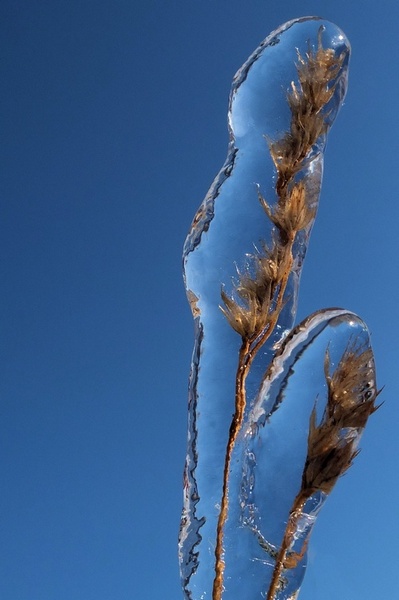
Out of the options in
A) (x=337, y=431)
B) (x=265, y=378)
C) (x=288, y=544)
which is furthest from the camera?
(x=265, y=378)

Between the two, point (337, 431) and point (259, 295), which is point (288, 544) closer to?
point (337, 431)

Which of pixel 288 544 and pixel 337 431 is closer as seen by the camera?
pixel 337 431

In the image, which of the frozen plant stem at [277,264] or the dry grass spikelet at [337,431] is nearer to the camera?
the dry grass spikelet at [337,431]

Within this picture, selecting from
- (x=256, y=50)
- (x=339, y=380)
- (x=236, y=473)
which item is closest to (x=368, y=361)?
(x=339, y=380)

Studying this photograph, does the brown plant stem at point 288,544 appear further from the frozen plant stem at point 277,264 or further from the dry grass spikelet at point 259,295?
the dry grass spikelet at point 259,295

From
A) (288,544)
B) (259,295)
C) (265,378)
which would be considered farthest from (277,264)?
(288,544)

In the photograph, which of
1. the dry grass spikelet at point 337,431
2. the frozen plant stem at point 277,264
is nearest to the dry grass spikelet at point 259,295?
the frozen plant stem at point 277,264

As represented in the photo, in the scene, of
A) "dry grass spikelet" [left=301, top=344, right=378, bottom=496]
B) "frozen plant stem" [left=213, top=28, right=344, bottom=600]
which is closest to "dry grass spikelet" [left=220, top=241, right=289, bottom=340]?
"frozen plant stem" [left=213, top=28, right=344, bottom=600]

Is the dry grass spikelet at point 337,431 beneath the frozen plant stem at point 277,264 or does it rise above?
beneath

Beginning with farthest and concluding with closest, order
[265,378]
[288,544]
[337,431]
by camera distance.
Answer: [265,378] < [288,544] < [337,431]
